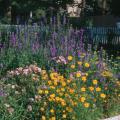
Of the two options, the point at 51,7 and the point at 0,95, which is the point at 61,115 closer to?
the point at 0,95

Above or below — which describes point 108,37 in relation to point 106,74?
below

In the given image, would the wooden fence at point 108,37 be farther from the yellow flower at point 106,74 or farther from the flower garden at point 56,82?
the yellow flower at point 106,74

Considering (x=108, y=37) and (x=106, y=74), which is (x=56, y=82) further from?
(x=108, y=37)

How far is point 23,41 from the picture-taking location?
8.87 m

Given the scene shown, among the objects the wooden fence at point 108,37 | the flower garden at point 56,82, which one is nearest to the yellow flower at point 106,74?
the flower garden at point 56,82

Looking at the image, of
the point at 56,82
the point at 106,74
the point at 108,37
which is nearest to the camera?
the point at 56,82

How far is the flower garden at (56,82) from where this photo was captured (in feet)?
20.3

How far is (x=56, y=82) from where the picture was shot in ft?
21.2

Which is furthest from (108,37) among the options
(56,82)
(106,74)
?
(56,82)

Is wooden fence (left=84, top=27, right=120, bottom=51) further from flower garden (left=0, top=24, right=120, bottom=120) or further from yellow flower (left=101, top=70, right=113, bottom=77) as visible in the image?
yellow flower (left=101, top=70, right=113, bottom=77)

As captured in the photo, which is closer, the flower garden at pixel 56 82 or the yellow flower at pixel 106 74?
the flower garden at pixel 56 82

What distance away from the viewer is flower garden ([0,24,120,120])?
6191mm

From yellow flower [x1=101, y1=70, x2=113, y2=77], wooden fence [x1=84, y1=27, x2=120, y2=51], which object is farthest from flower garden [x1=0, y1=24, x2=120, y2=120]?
wooden fence [x1=84, y1=27, x2=120, y2=51]

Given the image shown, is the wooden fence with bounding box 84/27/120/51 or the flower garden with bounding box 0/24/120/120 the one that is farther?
the wooden fence with bounding box 84/27/120/51
